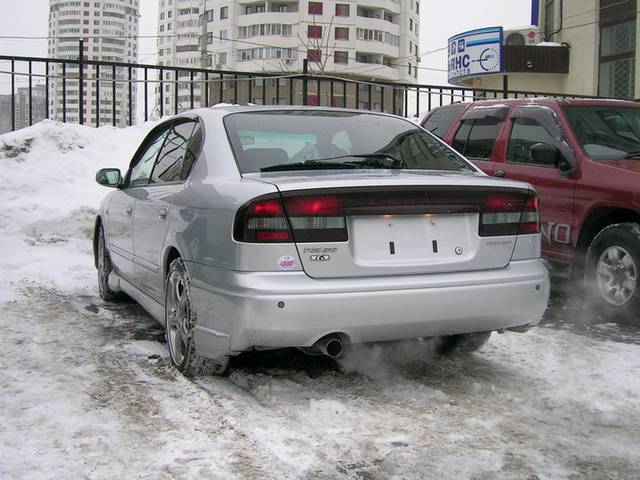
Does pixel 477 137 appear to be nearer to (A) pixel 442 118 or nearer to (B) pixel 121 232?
(A) pixel 442 118

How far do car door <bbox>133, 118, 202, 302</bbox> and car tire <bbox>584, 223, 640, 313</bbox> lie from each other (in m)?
3.32

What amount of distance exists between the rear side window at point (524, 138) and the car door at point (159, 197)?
10.9 feet

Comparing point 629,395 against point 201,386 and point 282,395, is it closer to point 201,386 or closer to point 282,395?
point 282,395

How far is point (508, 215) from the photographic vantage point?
146 inches

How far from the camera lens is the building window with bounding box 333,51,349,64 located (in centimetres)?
8488

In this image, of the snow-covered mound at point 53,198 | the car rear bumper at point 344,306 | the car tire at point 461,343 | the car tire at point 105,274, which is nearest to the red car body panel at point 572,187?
the car tire at point 461,343

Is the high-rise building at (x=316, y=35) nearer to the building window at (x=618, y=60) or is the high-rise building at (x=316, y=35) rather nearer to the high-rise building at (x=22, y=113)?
the building window at (x=618, y=60)

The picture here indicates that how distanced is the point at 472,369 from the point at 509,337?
0.90 metres

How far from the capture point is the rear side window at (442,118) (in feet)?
25.0

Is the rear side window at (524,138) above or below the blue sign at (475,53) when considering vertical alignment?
below

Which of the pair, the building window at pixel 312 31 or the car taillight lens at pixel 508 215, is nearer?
the car taillight lens at pixel 508 215

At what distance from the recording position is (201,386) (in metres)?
3.65

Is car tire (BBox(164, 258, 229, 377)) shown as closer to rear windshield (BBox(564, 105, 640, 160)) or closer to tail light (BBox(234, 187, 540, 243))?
tail light (BBox(234, 187, 540, 243))

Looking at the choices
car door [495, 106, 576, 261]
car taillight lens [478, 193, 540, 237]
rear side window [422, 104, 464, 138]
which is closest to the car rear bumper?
car taillight lens [478, 193, 540, 237]
